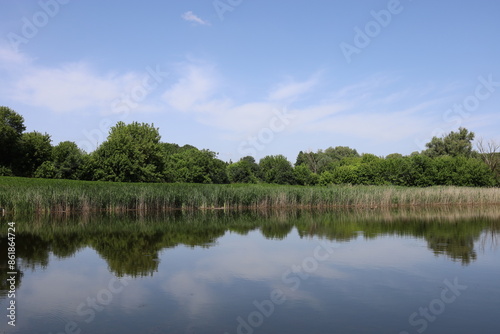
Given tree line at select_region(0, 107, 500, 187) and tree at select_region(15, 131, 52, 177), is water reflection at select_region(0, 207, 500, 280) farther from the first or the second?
tree at select_region(15, 131, 52, 177)

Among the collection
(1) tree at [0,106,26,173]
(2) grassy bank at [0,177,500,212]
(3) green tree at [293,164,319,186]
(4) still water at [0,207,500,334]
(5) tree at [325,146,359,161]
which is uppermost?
(5) tree at [325,146,359,161]

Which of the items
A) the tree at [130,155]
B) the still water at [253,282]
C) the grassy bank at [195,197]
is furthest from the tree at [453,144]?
the still water at [253,282]

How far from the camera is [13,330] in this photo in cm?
581

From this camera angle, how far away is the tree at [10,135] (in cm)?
4331

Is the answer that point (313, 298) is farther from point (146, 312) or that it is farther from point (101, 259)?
point (101, 259)

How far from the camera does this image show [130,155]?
4422 cm

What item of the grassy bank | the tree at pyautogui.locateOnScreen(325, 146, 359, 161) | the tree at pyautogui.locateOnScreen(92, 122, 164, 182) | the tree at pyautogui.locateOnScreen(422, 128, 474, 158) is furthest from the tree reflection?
the tree at pyautogui.locateOnScreen(325, 146, 359, 161)

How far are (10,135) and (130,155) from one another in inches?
492

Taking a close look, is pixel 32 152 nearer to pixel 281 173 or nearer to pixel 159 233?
pixel 281 173

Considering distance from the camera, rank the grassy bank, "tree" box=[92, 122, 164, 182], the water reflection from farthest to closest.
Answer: "tree" box=[92, 122, 164, 182], the grassy bank, the water reflection

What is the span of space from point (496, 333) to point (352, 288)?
8.82ft

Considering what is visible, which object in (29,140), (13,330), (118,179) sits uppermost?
(29,140)

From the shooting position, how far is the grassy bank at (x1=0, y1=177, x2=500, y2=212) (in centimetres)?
2334

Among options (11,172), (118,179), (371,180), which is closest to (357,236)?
(118,179)
